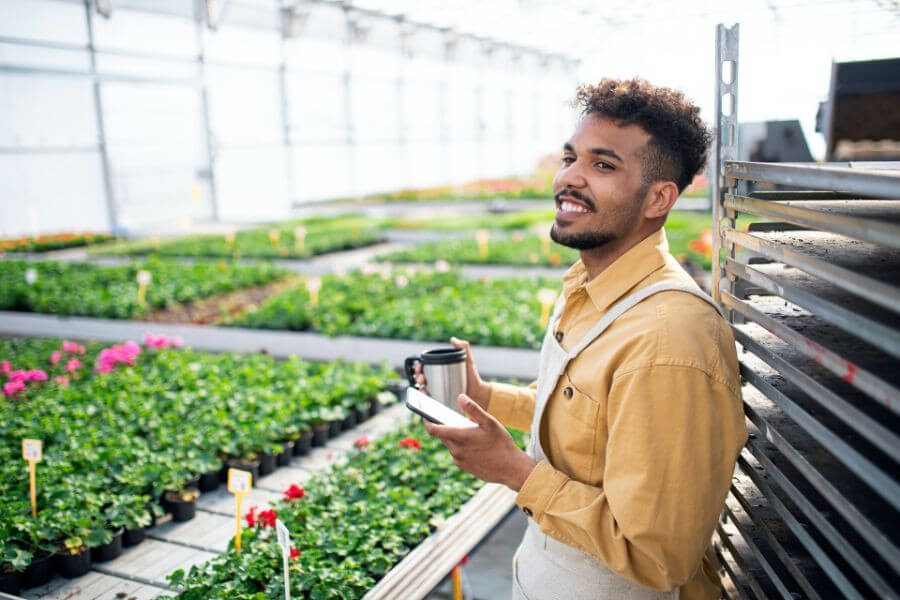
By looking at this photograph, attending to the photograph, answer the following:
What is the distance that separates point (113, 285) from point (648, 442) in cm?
675

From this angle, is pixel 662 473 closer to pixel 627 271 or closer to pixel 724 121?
pixel 627 271

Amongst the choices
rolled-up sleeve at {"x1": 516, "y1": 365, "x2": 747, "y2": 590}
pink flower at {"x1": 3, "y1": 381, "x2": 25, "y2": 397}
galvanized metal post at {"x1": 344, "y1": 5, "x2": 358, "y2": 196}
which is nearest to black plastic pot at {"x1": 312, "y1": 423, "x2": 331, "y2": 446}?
pink flower at {"x1": 3, "y1": 381, "x2": 25, "y2": 397}

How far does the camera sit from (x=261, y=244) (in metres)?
9.76

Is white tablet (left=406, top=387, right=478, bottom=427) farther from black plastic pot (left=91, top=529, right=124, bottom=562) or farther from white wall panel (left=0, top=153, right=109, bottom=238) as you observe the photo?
white wall panel (left=0, top=153, right=109, bottom=238)

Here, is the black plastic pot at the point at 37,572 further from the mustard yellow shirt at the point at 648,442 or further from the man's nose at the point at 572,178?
the man's nose at the point at 572,178

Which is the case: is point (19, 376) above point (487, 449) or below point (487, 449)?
below

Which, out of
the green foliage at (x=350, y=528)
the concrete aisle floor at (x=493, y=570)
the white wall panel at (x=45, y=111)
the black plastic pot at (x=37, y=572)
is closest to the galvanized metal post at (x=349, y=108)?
the white wall panel at (x=45, y=111)

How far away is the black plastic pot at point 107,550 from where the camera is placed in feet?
8.57

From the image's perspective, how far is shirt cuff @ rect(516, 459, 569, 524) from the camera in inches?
55.7

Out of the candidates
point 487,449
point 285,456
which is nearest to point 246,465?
point 285,456

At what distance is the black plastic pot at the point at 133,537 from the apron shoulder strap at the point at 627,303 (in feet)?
6.54

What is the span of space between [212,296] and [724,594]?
605cm

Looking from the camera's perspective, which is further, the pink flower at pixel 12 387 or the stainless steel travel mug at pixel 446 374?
the pink flower at pixel 12 387

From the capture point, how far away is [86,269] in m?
8.03
